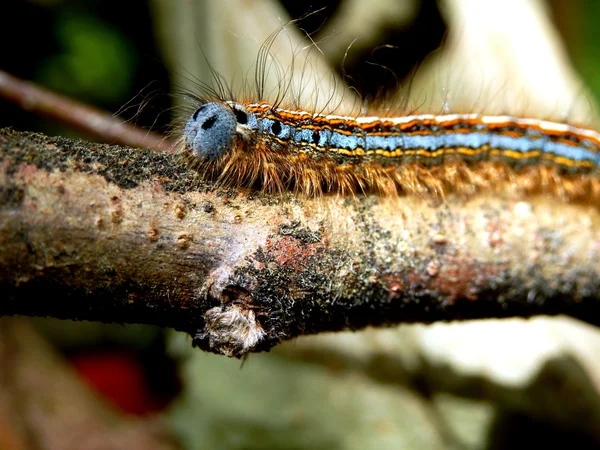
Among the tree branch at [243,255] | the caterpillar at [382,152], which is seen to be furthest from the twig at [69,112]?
the tree branch at [243,255]

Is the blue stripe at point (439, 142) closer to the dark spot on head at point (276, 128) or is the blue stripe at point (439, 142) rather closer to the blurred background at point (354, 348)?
the dark spot on head at point (276, 128)

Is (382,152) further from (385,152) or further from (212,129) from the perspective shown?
(212,129)

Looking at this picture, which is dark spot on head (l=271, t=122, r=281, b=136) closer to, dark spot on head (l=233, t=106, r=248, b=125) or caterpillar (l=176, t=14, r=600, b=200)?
caterpillar (l=176, t=14, r=600, b=200)

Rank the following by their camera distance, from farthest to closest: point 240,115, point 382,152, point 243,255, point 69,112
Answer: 1. point 69,112
2. point 382,152
3. point 240,115
4. point 243,255

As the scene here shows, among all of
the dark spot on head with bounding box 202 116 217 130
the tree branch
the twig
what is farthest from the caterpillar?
the twig

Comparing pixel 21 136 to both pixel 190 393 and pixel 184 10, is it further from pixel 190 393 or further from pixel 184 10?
pixel 184 10

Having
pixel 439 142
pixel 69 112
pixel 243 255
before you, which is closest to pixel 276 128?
pixel 243 255
